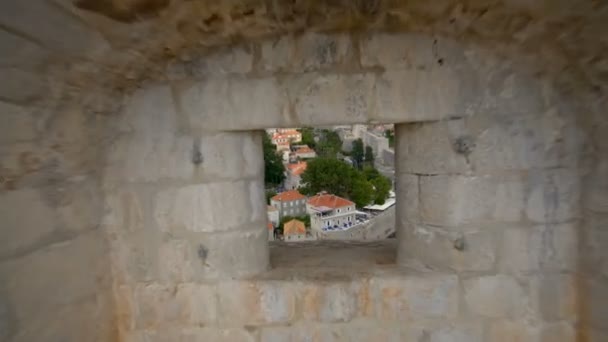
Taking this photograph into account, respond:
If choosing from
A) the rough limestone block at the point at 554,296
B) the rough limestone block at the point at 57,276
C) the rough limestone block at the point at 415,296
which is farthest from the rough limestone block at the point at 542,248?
the rough limestone block at the point at 57,276

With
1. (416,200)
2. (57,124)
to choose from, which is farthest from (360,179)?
(57,124)

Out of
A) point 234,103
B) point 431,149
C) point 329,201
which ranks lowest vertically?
point 329,201

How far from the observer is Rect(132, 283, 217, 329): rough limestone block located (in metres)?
1.90

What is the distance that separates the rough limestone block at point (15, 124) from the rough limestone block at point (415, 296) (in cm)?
145

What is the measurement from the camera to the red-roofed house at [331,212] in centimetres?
780

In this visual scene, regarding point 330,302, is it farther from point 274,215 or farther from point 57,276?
point 274,215

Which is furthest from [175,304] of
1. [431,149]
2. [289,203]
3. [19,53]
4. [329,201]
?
[289,203]

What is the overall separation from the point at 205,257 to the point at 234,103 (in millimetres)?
694

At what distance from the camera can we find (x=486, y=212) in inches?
70.4

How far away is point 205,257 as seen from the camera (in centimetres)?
188

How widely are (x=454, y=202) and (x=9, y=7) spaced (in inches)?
66.5

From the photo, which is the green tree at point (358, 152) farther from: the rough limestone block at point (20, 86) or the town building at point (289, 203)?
the rough limestone block at point (20, 86)

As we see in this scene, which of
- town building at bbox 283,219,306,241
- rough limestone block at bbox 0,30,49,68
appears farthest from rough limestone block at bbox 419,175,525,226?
town building at bbox 283,219,306,241

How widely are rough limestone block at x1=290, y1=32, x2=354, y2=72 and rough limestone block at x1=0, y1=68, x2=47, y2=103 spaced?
0.91 meters
